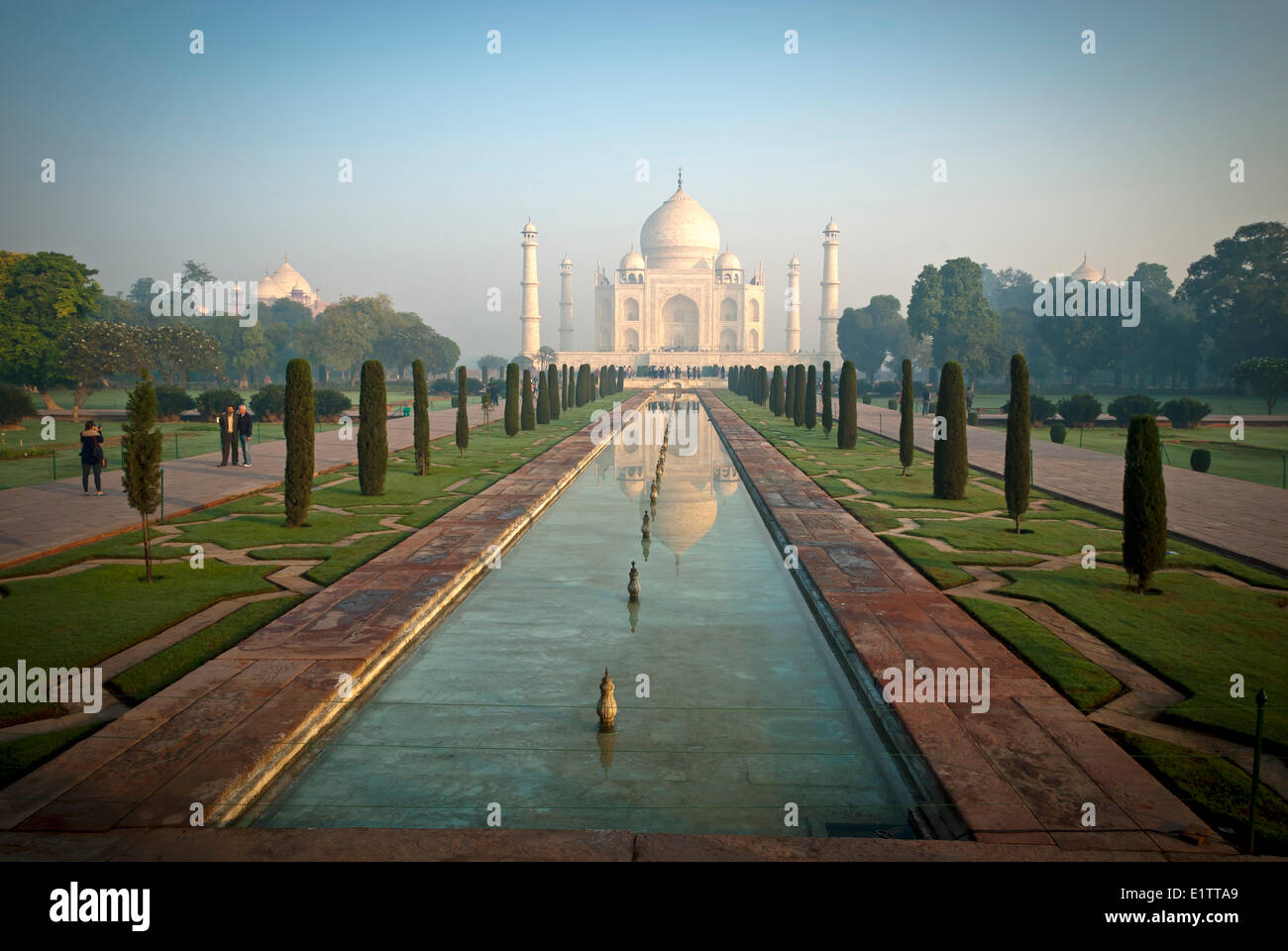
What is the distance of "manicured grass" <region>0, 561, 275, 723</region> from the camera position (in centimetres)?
585

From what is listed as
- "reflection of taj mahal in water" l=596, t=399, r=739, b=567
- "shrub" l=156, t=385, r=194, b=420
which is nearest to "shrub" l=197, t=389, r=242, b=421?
"shrub" l=156, t=385, r=194, b=420

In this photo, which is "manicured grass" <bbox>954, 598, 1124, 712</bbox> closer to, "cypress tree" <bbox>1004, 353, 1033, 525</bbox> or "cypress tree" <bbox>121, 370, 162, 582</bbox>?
"cypress tree" <bbox>1004, 353, 1033, 525</bbox>

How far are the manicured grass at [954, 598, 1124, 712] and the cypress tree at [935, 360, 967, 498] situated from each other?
541cm

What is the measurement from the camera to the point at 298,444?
33.9ft

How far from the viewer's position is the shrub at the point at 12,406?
72.0 ft

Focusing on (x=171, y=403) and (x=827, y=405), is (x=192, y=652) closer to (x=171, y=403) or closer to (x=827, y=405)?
(x=827, y=405)

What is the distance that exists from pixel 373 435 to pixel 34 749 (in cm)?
832

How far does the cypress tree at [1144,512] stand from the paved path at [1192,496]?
1.66m

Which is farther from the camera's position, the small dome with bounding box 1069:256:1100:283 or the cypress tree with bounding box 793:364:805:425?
the small dome with bounding box 1069:256:1100:283

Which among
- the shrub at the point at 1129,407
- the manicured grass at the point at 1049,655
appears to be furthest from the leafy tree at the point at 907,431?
the shrub at the point at 1129,407

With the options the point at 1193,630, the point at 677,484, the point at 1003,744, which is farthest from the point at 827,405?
the point at 1003,744

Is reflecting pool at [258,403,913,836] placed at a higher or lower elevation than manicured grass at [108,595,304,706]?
lower

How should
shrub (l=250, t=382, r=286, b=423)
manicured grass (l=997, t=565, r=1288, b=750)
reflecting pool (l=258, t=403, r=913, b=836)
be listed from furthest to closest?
shrub (l=250, t=382, r=286, b=423), manicured grass (l=997, t=565, r=1288, b=750), reflecting pool (l=258, t=403, r=913, b=836)
